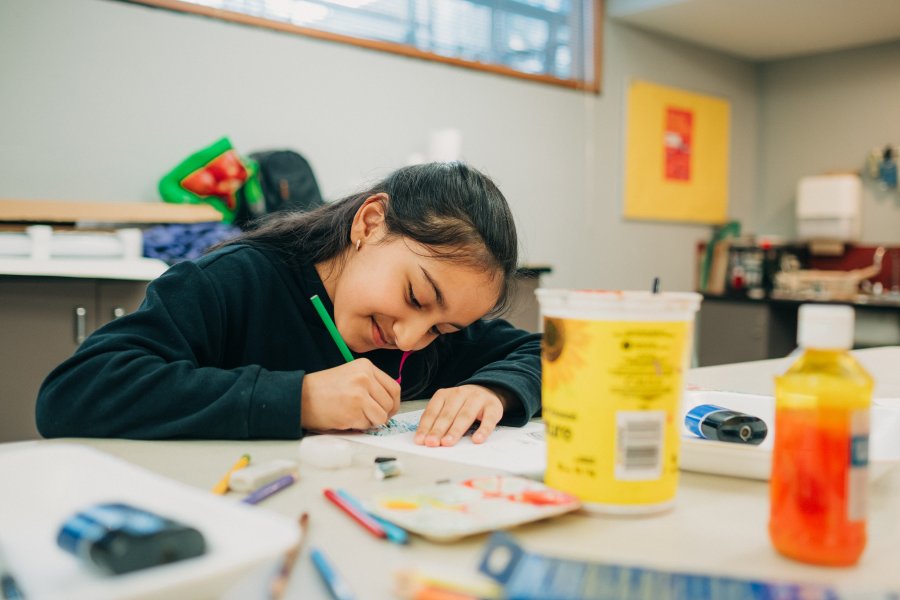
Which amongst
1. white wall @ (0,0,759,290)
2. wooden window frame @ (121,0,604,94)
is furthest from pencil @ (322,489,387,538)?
wooden window frame @ (121,0,604,94)

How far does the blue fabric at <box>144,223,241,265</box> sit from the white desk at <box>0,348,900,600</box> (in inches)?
64.1

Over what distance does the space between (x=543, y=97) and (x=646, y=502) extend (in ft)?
10.9

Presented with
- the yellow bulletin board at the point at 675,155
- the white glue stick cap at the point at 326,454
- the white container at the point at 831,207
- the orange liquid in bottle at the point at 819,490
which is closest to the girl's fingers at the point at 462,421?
the white glue stick cap at the point at 326,454

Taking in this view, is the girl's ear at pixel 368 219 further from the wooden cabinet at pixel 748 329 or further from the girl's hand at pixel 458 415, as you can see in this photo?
the wooden cabinet at pixel 748 329

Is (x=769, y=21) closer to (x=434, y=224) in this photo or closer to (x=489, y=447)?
(x=434, y=224)

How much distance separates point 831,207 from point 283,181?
9.27 ft

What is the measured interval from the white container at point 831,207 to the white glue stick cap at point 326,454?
387cm

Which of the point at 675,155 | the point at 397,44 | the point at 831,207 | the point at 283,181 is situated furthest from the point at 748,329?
the point at 283,181

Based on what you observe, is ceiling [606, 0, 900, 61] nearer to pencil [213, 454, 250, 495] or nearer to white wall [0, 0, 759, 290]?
white wall [0, 0, 759, 290]

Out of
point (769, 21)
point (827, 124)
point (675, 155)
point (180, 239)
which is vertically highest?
point (769, 21)

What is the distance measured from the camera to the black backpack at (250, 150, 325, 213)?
2.60 m

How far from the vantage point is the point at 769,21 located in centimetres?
368

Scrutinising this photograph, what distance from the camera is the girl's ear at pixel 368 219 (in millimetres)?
1092

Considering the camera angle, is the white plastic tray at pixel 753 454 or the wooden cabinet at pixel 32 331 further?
the wooden cabinet at pixel 32 331
